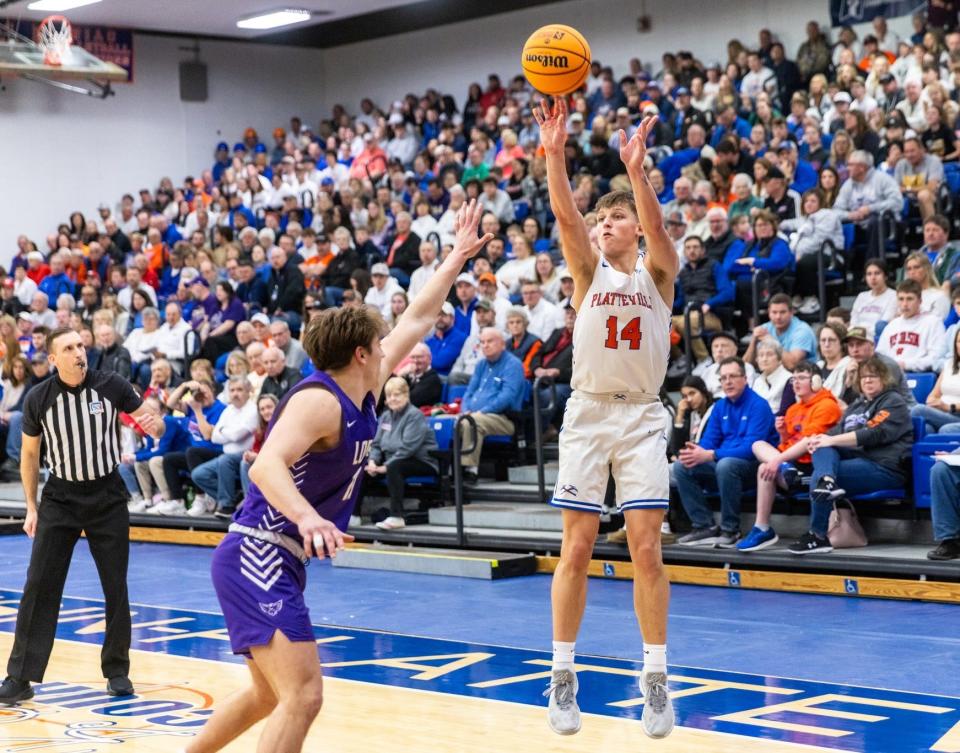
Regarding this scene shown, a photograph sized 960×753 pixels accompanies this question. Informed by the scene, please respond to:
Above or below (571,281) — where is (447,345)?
below

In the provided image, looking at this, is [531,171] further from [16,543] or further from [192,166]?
[192,166]

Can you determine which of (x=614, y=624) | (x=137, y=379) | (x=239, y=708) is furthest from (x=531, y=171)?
(x=239, y=708)

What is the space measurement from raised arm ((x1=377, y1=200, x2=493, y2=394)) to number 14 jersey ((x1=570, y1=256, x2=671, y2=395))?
846 mm

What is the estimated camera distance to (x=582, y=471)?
5.61 m

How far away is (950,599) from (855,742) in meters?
3.31

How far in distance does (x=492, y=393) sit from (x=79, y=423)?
5.28 m

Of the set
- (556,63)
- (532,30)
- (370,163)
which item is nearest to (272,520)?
(556,63)

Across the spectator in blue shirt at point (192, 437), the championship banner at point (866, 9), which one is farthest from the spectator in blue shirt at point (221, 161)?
the championship banner at point (866, 9)

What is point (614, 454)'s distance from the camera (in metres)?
5.65

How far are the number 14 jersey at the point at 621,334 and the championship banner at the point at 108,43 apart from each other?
18758mm

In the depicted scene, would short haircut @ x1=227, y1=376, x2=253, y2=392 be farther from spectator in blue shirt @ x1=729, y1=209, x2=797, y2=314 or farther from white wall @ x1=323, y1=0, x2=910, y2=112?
white wall @ x1=323, y1=0, x2=910, y2=112

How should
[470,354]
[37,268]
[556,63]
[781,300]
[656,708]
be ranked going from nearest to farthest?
[656,708], [556,63], [781,300], [470,354], [37,268]

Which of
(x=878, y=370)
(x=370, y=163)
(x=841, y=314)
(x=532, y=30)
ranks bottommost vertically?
(x=878, y=370)

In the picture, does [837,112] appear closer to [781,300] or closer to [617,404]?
[781,300]
